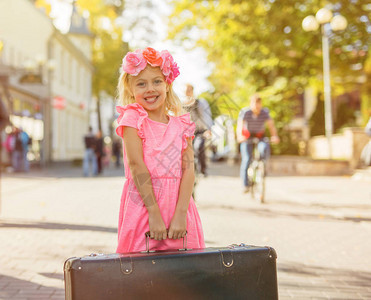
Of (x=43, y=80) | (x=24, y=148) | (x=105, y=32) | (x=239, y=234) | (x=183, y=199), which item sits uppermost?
(x=105, y=32)

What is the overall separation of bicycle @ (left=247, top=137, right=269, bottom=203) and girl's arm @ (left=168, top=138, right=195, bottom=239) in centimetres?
684

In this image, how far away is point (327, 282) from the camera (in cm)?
425

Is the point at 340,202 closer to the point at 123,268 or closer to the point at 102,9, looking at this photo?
the point at 123,268

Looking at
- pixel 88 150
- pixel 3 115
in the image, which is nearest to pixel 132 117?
pixel 3 115

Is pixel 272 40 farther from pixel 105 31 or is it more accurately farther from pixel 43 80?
pixel 105 31

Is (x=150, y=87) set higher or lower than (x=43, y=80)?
lower

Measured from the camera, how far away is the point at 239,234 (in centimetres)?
633

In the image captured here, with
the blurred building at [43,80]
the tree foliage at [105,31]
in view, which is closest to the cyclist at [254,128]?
the blurred building at [43,80]

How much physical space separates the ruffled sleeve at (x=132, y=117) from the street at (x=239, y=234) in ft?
5.83

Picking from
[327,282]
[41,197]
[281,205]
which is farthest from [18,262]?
[41,197]

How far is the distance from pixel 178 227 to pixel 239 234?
3.93 metres

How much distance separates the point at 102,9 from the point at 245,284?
130 feet

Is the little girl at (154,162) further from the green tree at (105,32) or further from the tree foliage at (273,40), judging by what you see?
the green tree at (105,32)

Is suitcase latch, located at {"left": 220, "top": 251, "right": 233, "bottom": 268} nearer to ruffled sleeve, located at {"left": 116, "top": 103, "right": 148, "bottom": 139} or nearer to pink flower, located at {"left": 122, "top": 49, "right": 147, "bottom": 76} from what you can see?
ruffled sleeve, located at {"left": 116, "top": 103, "right": 148, "bottom": 139}
